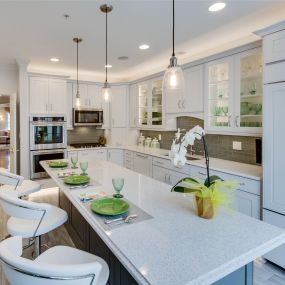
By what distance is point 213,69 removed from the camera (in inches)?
137

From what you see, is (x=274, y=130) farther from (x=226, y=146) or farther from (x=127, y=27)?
(x=127, y=27)

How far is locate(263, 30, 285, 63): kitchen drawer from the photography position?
224cm

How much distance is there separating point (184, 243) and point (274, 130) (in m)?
1.73

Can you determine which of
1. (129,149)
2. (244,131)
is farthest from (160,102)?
(244,131)

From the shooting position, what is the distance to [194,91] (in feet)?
12.3

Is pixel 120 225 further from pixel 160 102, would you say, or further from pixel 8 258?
pixel 160 102

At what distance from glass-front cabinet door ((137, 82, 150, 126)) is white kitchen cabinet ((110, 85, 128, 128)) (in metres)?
0.51

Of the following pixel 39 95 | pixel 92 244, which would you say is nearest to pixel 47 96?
pixel 39 95

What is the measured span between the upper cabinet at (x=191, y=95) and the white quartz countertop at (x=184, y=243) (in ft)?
7.49

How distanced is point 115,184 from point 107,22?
1970 mm

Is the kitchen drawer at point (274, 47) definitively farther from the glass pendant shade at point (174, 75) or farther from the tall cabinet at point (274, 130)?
the glass pendant shade at point (174, 75)

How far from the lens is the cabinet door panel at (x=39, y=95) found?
462cm

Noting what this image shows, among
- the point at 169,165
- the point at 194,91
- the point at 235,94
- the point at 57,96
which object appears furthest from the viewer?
the point at 57,96

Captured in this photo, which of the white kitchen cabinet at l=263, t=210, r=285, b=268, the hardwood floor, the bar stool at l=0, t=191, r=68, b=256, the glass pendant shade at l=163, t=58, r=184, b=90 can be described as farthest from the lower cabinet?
the white kitchen cabinet at l=263, t=210, r=285, b=268
